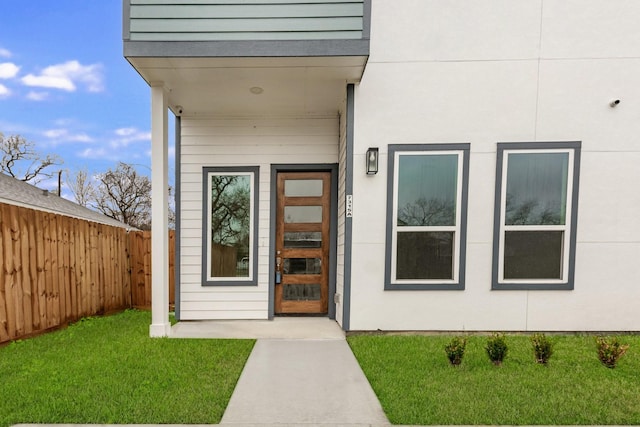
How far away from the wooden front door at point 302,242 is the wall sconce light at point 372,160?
0.97 metres

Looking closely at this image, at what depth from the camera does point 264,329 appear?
400 centimetres

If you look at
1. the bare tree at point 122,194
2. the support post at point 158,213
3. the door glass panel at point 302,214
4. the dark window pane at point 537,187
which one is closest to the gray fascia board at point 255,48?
the support post at point 158,213

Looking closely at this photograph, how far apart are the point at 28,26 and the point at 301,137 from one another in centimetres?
3115

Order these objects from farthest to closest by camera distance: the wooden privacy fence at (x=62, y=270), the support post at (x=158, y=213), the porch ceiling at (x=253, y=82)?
the support post at (x=158, y=213), the wooden privacy fence at (x=62, y=270), the porch ceiling at (x=253, y=82)

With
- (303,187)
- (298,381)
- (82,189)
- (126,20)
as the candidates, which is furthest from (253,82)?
(82,189)

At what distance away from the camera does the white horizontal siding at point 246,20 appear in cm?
Answer: 313

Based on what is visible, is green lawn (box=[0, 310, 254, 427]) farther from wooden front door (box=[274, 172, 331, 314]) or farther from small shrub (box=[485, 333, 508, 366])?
small shrub (box=[485, 333, 508, 366])

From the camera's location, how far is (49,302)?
3832mm

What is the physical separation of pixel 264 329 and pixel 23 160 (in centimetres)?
2393

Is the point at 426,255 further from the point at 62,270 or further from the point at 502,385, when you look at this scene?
the point at 62,270

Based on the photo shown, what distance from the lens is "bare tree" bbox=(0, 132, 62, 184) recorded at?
60.7ft

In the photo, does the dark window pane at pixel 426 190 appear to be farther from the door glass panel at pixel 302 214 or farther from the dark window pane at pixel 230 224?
the dark window pane at pixel 230 224

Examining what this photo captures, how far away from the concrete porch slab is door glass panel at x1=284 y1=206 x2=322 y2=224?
1439 millimetres

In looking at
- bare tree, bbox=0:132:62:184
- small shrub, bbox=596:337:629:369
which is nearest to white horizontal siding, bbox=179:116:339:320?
small shrub, bbox=596:337:629:369
